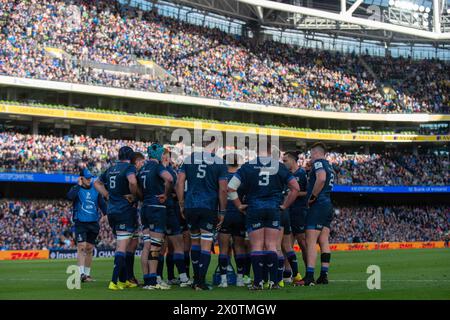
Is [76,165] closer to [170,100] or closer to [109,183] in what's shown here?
[170,100]

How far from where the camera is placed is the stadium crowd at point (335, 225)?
3819cm

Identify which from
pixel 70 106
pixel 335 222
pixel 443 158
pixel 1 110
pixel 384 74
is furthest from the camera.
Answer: pixel 384 74

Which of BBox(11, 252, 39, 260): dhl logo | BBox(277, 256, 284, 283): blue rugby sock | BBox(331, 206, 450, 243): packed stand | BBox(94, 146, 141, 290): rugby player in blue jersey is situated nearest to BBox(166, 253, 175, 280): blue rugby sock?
BBox(94, 146, 141, 290): rugby player in blue jersey

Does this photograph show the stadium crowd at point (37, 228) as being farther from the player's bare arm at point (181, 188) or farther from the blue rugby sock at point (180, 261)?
the player's bare arm at point (181, 188)

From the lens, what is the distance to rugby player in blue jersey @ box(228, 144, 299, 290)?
12.5 metres

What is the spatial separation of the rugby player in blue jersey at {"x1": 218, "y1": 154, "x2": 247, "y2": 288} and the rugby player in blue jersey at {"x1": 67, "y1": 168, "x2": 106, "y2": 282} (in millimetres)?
3198

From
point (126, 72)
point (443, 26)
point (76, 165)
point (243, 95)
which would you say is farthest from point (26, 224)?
point (443, 26)

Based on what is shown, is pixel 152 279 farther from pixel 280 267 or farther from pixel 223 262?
pixel 280 267

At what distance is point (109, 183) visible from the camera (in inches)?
532

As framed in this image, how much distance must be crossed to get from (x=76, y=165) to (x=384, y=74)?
1462 inches

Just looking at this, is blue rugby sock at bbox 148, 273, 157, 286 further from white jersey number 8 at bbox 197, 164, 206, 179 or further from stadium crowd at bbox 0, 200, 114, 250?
stadium crowd at bbox 0, 200, 114, 250

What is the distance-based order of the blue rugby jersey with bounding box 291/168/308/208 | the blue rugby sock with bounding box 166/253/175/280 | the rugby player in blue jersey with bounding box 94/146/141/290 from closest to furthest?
the rugby player in blue jersey with bounding box 94/146/141/290 → the blue rugby sock with bounding box 166/253/175/280 → the blue rugby jersey with bounding box 291/168/308/208

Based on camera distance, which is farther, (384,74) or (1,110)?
(384,74)

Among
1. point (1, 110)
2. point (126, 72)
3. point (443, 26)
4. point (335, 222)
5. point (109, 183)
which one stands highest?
point (443, 26)
